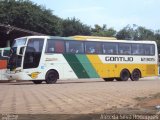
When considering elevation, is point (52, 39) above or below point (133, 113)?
above

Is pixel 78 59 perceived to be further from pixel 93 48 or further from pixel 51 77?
pixel 51 77

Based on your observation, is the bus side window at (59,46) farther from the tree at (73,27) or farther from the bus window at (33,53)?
the tree at (73,27)

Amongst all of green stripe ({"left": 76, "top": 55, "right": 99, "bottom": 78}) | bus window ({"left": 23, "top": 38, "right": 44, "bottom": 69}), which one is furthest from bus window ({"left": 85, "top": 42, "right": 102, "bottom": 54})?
bus window ({"left": 23, "top": 38, "right": 44, "bottom": 69})

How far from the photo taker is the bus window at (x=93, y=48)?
3053 centimetres

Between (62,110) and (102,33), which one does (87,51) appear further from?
(102,33)

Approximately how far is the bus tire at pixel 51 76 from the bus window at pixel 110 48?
431 centimetres

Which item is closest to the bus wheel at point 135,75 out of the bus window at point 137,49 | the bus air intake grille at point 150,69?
the bus air intake grille at point 150,69

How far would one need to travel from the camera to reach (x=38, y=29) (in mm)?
58750

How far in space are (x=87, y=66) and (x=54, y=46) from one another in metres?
3.00

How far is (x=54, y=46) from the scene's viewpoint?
93.4 feet

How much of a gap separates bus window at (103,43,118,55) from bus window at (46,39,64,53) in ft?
12.4

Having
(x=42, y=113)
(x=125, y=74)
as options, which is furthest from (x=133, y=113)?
(x=125, y=74)

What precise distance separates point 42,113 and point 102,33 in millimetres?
78018

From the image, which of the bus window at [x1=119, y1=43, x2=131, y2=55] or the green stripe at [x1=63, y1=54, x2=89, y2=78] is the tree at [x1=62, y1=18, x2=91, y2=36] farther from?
the green stripe at [x1=63, y1=54, x2=89, y2=78]
